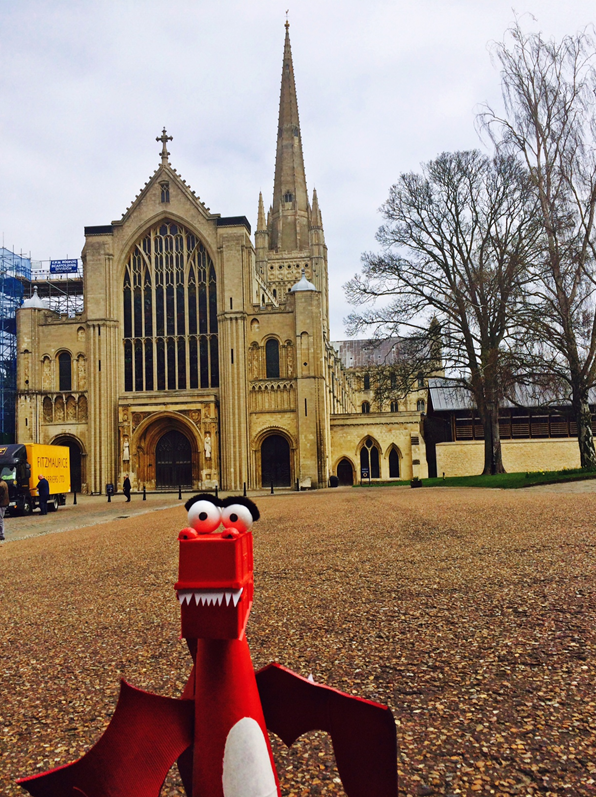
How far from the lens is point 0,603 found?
7574mm

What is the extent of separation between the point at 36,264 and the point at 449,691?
182ft

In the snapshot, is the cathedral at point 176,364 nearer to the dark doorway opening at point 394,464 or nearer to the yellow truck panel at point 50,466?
the dark doorway opening at point 394,464

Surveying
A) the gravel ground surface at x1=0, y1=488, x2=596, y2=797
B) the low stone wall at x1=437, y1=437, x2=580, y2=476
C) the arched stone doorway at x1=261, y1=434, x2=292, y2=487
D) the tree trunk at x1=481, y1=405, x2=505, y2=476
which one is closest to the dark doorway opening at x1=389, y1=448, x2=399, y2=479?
the low stone wall at x1=437, y1=437, x2=580, y2=476

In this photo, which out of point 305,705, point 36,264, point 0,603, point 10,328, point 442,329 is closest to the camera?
point 305,705

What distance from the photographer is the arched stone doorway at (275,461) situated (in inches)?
1468

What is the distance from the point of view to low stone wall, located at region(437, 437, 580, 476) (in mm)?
38438

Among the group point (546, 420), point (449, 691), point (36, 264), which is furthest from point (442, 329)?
point (36, 264)

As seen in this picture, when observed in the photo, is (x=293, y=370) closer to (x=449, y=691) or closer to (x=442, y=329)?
(x=442, y=329)

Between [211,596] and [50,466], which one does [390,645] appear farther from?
[50,466]

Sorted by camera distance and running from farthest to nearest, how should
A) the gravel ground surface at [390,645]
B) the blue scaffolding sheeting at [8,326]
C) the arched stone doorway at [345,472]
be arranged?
the blue scaffolding sheeting at [8,326], the arched stone doorway at [345,472], the gravel ground surface at [390,645]

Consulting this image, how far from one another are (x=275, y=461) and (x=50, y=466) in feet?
47.9

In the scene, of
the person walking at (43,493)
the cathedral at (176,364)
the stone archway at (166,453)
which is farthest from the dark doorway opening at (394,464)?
the person walking at (43,493)

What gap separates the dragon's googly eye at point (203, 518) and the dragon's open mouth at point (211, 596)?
221 millimetres

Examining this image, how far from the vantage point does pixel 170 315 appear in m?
38.8
